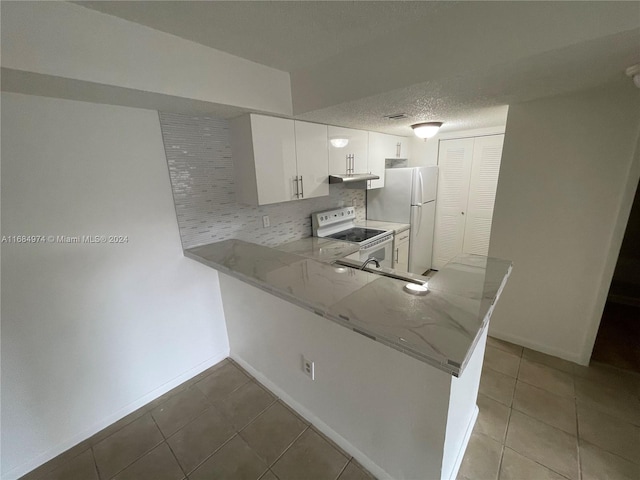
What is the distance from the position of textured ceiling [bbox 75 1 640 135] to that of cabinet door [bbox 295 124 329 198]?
55cm

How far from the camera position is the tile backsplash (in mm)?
1880

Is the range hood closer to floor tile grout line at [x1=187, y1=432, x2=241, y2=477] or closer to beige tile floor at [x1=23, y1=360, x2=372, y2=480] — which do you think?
beige tile floor at [x1=23, y1=360, x2=372, y2=480]

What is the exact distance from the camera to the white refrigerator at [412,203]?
10.8ft

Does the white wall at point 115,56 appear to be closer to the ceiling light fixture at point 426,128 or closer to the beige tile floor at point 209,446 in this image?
the ceiling light fixture at point 426,128

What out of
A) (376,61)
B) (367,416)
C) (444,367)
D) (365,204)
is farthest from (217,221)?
(365,204)

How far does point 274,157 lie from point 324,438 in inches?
78.2

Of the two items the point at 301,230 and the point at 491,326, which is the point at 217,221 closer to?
the point at 301,230

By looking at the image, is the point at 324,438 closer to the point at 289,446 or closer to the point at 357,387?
the point at 289,446

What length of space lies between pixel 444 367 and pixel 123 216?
1950mm

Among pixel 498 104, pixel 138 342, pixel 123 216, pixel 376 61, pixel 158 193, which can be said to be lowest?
pixel 138 342

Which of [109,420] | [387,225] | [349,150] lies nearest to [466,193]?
[387,225]

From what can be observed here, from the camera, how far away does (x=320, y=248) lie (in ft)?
8.55

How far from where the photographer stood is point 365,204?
3791mm

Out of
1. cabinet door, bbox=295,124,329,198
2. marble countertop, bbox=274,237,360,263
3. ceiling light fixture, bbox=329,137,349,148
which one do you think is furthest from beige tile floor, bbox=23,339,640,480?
ceiling light fixture, bbox=329,137,349,148
